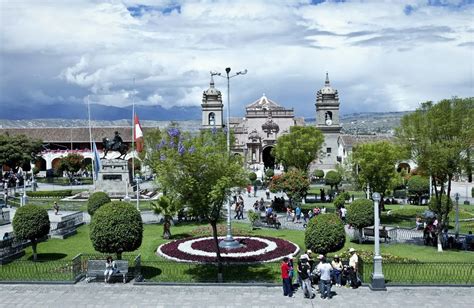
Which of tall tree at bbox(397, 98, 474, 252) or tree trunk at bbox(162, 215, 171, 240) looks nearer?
tall tree at bbox(397, 98, 474, 252)

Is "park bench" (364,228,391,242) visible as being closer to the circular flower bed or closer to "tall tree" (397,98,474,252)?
"tall tree" (397,98,474,252)

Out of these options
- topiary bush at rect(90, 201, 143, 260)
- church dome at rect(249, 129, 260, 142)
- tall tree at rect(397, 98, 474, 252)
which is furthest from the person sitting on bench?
church dome at rect(249, 129, 260, 142)

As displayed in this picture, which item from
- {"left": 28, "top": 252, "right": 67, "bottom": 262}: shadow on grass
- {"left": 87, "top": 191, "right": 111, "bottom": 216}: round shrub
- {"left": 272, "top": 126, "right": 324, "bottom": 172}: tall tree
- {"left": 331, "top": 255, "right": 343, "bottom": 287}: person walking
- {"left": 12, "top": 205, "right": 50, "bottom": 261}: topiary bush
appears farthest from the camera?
{"left": 272, "top": 126, "right": 324, "bottom": 172}: tall tree

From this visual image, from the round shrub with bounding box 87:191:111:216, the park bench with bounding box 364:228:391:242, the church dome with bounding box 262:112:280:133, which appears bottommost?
the park bench with bounding box 364:228:391:242

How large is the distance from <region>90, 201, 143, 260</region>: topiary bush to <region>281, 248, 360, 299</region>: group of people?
586 cm

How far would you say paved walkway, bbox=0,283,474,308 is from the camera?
53.2ft

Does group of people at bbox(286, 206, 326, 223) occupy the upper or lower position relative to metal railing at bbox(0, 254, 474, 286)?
upper

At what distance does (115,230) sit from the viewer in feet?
62.2

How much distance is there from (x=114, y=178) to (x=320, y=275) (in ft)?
117

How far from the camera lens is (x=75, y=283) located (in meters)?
18.4

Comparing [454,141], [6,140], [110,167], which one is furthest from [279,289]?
[6,140]

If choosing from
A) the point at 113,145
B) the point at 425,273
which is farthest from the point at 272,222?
the point at 113,145

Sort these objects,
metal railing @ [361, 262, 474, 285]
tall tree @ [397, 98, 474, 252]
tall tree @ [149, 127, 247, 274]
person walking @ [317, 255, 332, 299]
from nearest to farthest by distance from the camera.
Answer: person walking @ [317, 255, 332, 299]
metal railing @ [361, 262, 474, 285]
tall tree @ [149, 127, 247, 274]
tall tree @ [397, 98, 474, 252]

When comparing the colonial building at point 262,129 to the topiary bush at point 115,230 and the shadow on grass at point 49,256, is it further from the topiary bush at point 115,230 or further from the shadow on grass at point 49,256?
the topiary bush at point 115,230
